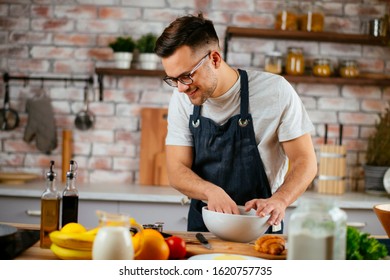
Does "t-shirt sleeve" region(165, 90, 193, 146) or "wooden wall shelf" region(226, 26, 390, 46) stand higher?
"wooden wall shelf" region(226, 26, 390, 46)

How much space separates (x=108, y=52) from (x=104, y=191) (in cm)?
95

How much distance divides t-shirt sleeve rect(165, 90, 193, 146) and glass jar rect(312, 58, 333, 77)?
4.96 feet

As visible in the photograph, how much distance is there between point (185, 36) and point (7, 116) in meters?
1.97

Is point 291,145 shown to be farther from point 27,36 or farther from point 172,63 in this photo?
point 27,36

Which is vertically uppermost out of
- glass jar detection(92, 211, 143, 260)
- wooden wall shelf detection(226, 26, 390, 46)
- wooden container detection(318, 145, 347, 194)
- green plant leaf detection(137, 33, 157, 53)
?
wooden wall shelf detection(226, 26, 390, 46)

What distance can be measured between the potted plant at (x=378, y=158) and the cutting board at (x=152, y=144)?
124cm

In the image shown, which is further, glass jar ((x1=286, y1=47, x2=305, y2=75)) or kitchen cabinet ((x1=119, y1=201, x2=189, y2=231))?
glass jar ((x1=286, y1=47, x2=305, y2=75))

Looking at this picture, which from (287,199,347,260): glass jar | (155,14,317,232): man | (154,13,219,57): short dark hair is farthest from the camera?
(155,14,317,232): man

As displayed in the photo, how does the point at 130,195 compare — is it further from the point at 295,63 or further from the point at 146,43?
the point at 295,63

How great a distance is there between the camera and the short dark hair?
6.42 ft

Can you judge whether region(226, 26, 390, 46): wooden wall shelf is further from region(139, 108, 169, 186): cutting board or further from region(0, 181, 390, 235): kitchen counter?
region(0, 181, 390, 235): kitchen counter

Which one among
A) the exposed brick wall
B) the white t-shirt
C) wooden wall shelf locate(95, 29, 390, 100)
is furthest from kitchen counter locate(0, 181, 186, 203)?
the white t-shirt

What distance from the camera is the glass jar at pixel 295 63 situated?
3.54 meters
